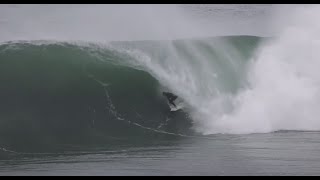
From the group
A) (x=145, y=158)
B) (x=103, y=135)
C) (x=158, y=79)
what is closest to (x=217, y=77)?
(x=158, y=79)

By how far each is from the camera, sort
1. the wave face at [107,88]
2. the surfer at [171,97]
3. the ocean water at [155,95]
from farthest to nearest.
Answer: the surfer at [171,97]
the wave face at [107,88]
the ocean water at [155,95]

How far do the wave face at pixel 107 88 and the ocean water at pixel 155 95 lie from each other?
0.03m

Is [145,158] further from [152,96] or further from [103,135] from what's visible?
[152,96]

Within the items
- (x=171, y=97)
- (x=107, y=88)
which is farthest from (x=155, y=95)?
(x=107, y=88)

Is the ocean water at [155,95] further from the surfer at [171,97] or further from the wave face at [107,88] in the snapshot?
the surfer at [171,97]

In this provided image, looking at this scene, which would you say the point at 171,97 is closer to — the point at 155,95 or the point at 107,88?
the point at 155,95

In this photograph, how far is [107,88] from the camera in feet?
53.9

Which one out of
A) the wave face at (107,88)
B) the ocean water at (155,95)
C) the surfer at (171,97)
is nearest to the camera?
the ocean water at (155,95)

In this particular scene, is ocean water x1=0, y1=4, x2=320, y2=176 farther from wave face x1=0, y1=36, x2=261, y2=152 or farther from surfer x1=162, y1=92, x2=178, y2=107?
surfer x1=162, y1=92, x2=178, y2=107

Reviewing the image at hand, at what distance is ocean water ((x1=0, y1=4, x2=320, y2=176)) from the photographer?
38.3 ft

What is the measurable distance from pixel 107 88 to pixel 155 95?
4.33 feet

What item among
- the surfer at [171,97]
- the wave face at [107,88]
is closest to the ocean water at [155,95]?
the wave face at [107,88]

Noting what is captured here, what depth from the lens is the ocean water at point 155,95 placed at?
11664 millimetres
